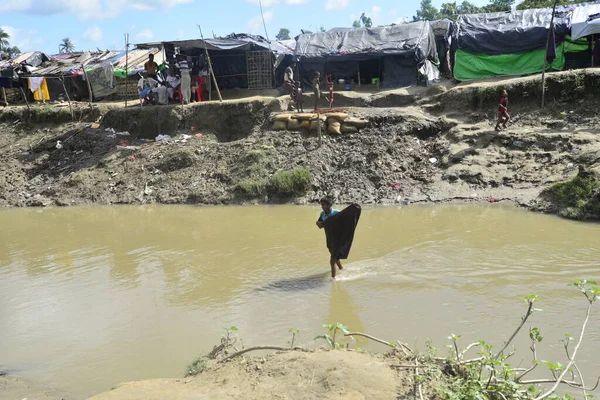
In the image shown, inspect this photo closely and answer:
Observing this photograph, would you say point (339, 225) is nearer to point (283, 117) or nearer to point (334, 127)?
point (334, 127)

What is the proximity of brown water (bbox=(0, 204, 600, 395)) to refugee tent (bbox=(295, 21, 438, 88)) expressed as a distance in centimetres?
716

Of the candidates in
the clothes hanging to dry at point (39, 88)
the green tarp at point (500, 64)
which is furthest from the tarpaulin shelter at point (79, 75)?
the green tarp at point (500, 64)

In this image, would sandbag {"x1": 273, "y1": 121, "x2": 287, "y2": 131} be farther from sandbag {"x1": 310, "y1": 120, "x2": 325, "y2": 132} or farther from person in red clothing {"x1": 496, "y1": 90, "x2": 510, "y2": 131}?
person in red clothing {"x1": 496, "y1": 90, "x2": 510, "y2": 131}

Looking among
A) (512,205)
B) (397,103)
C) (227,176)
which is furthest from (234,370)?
(397,103)

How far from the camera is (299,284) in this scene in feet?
22.5

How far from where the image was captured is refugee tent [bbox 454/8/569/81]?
49.5 feet

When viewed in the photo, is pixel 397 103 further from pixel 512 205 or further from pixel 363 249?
pixel 363 249

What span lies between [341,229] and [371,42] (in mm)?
12110

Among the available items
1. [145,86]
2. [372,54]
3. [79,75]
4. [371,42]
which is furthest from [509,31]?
[79,75]

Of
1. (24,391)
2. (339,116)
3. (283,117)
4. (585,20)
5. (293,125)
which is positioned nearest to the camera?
(24,391)

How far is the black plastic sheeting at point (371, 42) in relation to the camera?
16.6 m

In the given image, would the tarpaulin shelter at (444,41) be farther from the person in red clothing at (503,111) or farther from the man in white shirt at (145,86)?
the man in white shirt at (145,86)

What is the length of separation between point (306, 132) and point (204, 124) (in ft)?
12.0

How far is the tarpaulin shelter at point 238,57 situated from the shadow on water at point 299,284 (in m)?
12.2
